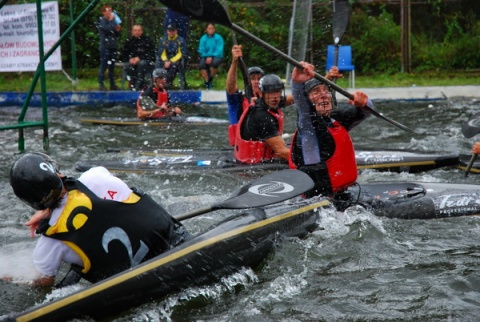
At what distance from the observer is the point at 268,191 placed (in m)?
5.18

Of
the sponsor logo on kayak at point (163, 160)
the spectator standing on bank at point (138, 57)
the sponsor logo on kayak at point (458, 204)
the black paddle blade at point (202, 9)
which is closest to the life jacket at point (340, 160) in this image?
the sponsor logo on kayak at point (458, 204)

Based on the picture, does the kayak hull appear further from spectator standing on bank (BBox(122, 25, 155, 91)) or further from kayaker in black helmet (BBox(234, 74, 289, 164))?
spectator standing on bank (BBox(122, 25, 155, 91))

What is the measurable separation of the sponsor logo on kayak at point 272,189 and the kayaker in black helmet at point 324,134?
0.74 metres

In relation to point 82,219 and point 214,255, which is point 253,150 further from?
point 82,219

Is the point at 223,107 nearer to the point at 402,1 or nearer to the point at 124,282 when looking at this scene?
the point at 402,1

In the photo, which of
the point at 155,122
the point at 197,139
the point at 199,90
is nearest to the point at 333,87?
the point at 197,139

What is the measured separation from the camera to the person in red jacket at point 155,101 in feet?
41.1

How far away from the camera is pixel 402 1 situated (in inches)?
657

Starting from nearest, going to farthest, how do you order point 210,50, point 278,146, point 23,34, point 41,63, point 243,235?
point 243,235, point 278,146, point 41,63, point 23,34, point 210,50

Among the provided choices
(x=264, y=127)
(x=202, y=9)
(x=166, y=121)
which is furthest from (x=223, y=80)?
(x=202, y=9)

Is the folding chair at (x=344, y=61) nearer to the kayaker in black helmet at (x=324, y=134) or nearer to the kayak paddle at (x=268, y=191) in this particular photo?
the kayaker in black helmet at (x=324, y=134)

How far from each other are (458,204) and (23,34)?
9338 millimetres

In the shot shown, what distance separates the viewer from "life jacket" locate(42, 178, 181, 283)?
402 centimetres

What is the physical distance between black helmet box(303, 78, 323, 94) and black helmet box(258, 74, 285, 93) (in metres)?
1.71
